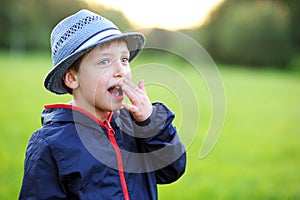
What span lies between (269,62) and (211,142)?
41257 millimetres

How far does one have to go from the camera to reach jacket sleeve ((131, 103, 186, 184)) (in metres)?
1.95

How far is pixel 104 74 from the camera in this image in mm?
1902

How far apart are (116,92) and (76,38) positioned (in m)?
0.29

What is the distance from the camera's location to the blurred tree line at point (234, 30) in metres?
42.1

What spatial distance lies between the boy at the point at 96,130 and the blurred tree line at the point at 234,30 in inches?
1512

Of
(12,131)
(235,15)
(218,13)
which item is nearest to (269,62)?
(235,15)

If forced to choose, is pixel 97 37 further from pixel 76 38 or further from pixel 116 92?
pixel 116 92

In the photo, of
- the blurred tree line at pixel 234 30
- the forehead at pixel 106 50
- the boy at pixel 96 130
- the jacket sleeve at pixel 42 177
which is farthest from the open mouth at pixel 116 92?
the blurred tree line at pixel 234 30

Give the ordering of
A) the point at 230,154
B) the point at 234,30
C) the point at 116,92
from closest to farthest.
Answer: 1. the point at 116,92
2. the point at 230,154
3. the point at 234,30

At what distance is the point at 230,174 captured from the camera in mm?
5141

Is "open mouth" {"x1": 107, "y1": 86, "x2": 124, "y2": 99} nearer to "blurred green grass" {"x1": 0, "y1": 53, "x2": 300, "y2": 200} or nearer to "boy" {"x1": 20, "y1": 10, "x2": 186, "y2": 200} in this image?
"boy" {"x1": 20, "y1": 10, "x2": 186, "y2": 200}

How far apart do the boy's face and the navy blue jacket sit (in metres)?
0.10

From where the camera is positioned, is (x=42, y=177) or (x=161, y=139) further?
(x=161, y=139)

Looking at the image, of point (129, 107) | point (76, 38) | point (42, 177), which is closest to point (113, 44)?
point (76, 38)
